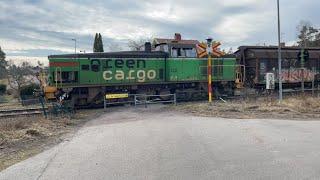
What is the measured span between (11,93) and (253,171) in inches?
1667

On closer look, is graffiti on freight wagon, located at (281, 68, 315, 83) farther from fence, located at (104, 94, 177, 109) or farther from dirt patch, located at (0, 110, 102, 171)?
dirt patch, located at (0, 110, 102, 171)

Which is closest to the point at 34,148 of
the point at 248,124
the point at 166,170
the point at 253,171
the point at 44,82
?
the point at 166,170

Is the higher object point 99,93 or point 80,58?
point 80,58

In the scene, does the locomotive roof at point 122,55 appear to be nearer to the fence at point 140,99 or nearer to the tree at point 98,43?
the fence at point 140,99

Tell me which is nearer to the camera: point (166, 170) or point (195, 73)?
point (166, 170)

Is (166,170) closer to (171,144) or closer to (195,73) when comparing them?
(171,144)

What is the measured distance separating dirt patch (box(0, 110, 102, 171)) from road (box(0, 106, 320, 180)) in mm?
463

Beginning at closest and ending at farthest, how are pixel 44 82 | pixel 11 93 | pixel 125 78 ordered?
pixel 44 82
pixel 125 78
pixel 11 93

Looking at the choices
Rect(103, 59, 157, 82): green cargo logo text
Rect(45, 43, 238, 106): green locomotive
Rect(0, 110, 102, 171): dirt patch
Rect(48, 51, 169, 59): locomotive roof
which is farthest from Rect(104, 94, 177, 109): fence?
Rect(0, 110, 102, 171): dirt patch

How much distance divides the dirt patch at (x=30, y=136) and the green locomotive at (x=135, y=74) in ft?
18.4

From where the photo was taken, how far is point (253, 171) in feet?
25.1

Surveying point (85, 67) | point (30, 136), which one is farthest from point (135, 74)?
point (30, 136)

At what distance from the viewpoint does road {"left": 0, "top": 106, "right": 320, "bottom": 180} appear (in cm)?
764

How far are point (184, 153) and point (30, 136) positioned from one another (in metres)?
5.27
